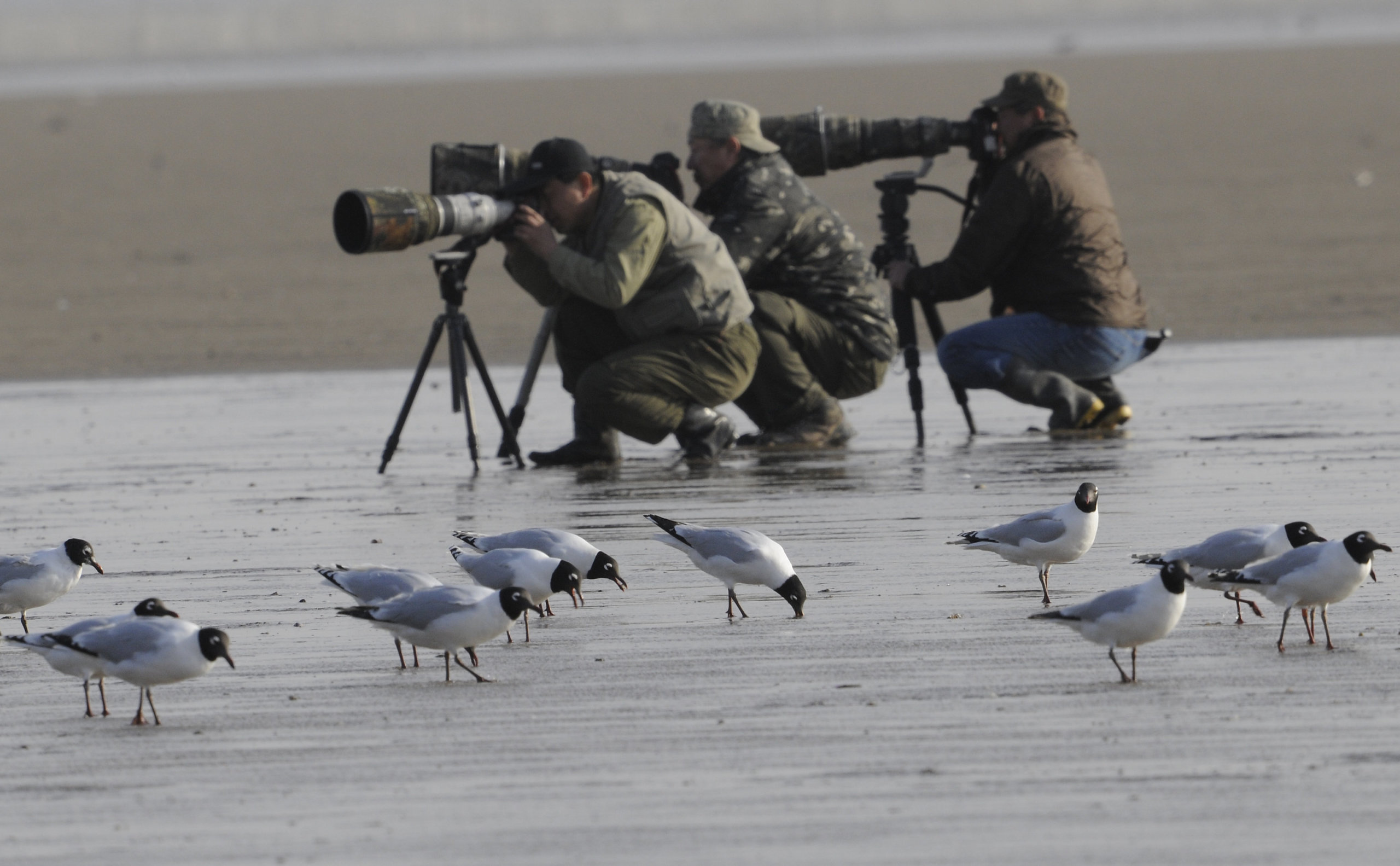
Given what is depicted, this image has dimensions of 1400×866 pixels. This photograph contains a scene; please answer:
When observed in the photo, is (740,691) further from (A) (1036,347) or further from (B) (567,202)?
(A) (1036,347)

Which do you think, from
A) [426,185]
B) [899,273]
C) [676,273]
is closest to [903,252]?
[899,273]

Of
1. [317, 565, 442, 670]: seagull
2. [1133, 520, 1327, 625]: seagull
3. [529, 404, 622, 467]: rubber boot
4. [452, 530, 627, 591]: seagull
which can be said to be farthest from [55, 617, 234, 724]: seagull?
[529, 404, 622, 467]: rubber boot

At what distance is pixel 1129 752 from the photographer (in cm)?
461

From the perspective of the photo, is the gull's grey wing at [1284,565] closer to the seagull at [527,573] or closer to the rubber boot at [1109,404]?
the seagull at [527,573]

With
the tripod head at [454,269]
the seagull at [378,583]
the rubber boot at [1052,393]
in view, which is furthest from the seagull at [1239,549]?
the tripod head at [454,269]

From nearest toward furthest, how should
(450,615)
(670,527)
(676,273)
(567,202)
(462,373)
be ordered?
(450,615), (670,527), (567,202), (676,273), (462,373)

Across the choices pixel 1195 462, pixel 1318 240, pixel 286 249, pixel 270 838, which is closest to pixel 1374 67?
pixel 1318 240

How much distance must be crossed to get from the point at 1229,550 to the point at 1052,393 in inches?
160

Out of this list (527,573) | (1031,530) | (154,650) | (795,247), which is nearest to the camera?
(154,650)

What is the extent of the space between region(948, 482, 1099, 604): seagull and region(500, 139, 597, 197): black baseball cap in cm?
355

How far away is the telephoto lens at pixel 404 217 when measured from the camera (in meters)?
8.88

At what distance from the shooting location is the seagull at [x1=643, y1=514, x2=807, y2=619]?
6.09 metres

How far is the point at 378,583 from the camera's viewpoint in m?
5.93

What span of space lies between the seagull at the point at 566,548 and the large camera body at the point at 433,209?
2.57m
